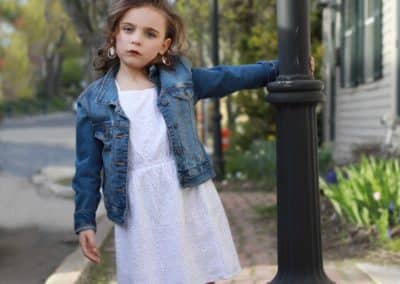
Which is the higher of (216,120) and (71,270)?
(216,120)

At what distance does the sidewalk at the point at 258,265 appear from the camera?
473 cm

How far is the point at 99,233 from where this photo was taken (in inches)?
261

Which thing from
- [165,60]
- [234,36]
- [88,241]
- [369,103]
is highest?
[234,36]

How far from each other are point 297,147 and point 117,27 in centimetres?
96

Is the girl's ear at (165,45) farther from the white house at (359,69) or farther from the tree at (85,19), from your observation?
the tree at (85,19)

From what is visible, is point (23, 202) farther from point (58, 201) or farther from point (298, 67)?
point (298, 67)

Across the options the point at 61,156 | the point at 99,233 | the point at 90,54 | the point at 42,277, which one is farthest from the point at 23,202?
the point at 61,156

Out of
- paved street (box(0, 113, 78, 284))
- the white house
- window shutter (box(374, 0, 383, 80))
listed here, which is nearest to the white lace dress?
paved street (box(0, 113, 78, 284))

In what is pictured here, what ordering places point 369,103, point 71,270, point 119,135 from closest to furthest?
point 119,135
point 71,270
point 369,103

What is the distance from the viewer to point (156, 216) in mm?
2760

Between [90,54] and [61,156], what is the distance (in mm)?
8436

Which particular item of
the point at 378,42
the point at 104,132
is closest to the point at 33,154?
the point at 378,42

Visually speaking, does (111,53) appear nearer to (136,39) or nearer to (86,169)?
(136,39)

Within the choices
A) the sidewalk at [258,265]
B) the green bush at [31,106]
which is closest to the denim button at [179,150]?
the sidewalk at [258,265]
